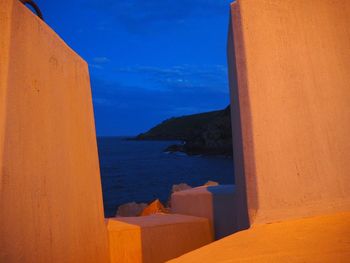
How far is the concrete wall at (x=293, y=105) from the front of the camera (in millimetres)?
3061

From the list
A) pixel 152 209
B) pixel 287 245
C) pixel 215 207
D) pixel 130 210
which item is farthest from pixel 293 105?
pixel 130 210

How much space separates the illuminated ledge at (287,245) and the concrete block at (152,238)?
11.2 ft

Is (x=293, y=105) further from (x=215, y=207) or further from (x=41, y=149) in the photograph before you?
(x=215, y=207)

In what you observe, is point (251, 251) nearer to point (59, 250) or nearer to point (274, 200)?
point (274, 200)

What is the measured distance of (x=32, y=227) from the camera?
277cm

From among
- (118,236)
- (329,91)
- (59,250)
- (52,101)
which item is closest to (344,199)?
(329,91)

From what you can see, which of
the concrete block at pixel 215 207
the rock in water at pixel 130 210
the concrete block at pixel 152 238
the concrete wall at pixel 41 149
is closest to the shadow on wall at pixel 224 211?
the concrete block at pixel 215 207

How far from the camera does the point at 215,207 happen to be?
7.07 metres

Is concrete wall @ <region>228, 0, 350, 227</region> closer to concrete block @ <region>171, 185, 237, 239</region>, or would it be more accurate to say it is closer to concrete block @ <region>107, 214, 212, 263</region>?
concrete block @ <region>107, 214, 212, 263</region>

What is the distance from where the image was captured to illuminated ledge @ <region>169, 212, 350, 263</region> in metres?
2.01

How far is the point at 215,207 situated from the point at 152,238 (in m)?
1.87

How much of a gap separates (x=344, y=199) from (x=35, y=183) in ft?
10.5

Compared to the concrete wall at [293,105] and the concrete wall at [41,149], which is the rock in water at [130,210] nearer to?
the concrete wall at [41,149]

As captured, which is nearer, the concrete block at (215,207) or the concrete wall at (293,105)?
the concrete wall at (293,105)
